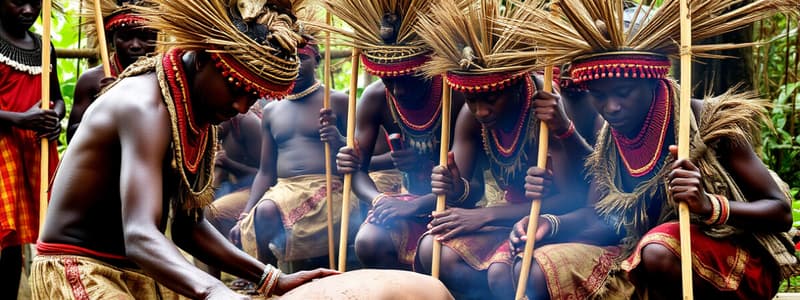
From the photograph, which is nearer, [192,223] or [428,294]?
[428,294]

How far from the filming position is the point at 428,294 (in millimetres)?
2887

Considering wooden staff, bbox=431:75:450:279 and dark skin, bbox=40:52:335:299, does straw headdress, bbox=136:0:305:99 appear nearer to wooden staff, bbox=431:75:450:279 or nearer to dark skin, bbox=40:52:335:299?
dark skin, bbox=40:52:335:299

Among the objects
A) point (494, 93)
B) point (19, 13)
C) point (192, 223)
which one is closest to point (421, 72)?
point (494, 93)

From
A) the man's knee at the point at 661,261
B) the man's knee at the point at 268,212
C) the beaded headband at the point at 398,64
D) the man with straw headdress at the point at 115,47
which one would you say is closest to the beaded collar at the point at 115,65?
the man with straw headdress at the point at 115,47

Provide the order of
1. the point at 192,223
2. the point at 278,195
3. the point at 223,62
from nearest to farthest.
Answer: the point at 223,62 → the point at 192,223 → the point at 278,195

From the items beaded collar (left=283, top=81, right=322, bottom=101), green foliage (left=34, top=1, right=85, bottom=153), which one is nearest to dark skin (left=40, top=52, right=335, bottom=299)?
beaded collar (left=283, top=81, right=322, bottom=101)

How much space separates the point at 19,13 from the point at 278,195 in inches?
73.2

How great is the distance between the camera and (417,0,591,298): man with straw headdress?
4754mm

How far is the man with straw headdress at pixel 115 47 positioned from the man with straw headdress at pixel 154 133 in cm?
257

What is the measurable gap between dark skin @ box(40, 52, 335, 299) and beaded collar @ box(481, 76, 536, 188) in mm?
1907

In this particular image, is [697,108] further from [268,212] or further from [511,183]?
[268,212]

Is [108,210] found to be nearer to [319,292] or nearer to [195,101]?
[195,101]

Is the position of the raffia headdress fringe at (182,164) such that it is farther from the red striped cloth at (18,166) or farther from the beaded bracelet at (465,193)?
the red striped cloth at (18,166)

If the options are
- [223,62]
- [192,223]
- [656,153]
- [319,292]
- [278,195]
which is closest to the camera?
[319,292]
